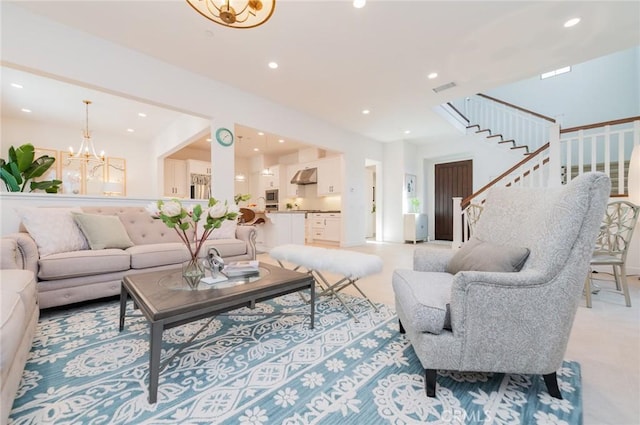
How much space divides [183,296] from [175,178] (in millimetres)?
6657

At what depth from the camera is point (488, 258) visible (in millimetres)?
1443

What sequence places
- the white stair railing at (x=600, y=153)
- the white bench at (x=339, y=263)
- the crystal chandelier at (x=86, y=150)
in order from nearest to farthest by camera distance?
the white bench at (x=339, y=263), the white stair railing at (x=600, y=153), the crystal chandelier at (x=86, y=150)

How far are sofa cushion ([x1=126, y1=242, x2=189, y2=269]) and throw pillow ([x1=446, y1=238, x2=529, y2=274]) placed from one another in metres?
2.54

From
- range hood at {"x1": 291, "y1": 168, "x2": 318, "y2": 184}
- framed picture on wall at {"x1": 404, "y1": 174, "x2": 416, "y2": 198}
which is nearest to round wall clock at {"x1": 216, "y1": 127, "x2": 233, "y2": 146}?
range hood at {"x1": 291, "y1": 168, "x2": 318, "y2": 184}

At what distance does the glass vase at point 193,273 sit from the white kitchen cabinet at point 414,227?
6.06 m

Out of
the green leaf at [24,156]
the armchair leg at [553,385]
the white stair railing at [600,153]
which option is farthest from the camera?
the green leaf at [24,156]

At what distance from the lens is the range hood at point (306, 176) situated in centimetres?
708

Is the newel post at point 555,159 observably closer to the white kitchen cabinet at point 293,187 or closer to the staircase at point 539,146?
the staircase at point 539,146

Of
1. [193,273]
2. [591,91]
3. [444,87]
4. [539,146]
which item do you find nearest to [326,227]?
[444,87]

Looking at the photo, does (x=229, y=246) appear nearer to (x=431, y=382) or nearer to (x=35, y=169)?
(x=431, y=382)

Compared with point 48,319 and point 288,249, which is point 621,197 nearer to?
point 288,249

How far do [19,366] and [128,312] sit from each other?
1.11 m

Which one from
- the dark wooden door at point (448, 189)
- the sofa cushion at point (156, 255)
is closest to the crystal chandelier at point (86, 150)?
the sofa cushion at point (156, 255)

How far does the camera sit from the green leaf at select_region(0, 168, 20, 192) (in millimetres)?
4320
